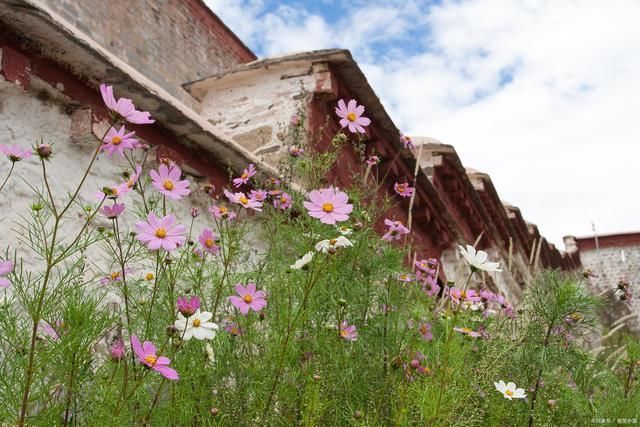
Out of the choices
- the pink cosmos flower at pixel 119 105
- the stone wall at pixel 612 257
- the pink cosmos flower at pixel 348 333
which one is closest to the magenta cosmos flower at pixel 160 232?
the pink cosmos flower at pixel 119 105

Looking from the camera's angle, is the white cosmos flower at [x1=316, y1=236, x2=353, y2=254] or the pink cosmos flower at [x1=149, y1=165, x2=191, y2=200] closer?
the white cosmos flower at [x1=316, y1=236, x2=353, y2=254]

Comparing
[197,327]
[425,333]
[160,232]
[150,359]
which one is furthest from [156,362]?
[425,333]

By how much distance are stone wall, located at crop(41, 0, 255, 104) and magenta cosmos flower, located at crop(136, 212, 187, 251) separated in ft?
22.4

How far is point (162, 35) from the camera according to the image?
9961 millimetres

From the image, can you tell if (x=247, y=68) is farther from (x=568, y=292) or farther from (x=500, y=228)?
(x=500, y=228)

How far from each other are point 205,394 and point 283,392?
226 mm

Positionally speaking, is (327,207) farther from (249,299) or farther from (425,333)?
(425,333)

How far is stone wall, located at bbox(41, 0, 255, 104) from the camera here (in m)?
8.33

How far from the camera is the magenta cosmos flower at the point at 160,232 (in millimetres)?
1661

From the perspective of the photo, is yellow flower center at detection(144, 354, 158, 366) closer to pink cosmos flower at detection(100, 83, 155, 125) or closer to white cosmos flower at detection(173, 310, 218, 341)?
white cosmos flower at detection(173, 310, 218, 341)

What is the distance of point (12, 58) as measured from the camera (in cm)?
280

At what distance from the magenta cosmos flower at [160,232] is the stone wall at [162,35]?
6.81 metres

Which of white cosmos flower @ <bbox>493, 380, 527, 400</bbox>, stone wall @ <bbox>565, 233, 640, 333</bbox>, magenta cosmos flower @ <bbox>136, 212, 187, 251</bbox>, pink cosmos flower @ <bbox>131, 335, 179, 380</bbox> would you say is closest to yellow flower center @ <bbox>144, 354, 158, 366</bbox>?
pink cosmos flower @ <bbox>131, 335, 179, 380</bbox>

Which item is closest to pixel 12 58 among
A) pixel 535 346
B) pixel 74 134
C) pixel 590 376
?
pixel 74 134
